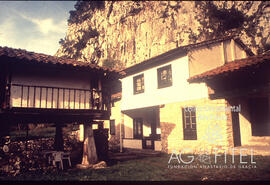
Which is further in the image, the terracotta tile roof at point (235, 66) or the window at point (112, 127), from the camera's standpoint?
the window at point (112, 127)

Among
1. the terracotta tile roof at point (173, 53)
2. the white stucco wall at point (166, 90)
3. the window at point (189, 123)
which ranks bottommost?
the window at point (189, 123)

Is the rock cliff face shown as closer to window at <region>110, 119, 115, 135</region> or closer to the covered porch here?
window at <region>110, 119, 115, 135</region>

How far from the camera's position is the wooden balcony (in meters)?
7.70

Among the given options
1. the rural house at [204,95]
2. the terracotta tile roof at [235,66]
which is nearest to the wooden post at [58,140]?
the rural house at [204,95]

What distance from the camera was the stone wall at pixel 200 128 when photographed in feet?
34.4

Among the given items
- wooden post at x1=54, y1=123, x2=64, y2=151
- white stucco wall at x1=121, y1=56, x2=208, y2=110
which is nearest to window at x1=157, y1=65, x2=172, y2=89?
white stucco wall at x1=121, y1=56, x2=208, y2=110

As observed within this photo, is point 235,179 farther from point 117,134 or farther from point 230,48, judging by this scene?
point 117,134

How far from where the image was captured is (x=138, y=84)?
16.5m

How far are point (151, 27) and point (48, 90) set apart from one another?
87.4 feet

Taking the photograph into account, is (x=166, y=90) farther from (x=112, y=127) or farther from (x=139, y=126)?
(x=112, y=127)

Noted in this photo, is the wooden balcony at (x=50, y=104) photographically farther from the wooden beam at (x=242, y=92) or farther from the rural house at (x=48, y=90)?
the wooden beam at (x=242, y=92)

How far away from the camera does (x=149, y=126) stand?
1711 centimetres

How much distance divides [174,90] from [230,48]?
4499 mm

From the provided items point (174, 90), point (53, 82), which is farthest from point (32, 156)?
point (174, 90)
